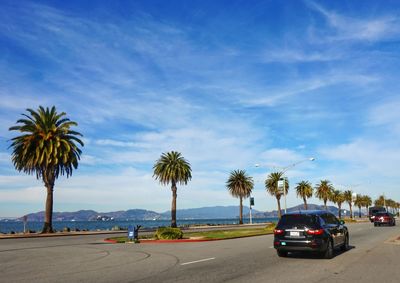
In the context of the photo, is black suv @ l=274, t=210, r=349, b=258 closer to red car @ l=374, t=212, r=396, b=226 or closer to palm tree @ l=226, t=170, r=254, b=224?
red car @ l=374, t=212, r=396, b=226

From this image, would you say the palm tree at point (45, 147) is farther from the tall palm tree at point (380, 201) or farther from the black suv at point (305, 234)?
the tall palm tree at point (380, 201)

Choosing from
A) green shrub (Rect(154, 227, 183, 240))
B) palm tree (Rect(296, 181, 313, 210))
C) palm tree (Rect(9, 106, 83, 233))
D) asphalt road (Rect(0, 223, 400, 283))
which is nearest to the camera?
asphalt road (Rect(0, 223, 400, 283))

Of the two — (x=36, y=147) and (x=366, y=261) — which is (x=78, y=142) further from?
(x=366, y=261)

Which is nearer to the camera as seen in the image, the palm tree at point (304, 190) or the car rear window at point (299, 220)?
the car rear window at point (299, 220)

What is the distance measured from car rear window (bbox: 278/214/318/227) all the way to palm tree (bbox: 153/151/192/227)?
52.7 m

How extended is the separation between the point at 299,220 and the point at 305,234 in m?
0.67

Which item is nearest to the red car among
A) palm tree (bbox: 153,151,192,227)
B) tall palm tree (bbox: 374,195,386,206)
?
palm tree (bbox: 153,151,192,227)

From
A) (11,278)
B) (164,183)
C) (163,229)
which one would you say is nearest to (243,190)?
(164,183)

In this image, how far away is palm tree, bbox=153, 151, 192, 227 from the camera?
68312 mm

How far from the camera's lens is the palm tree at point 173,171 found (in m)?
68.3

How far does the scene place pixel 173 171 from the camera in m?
68.2

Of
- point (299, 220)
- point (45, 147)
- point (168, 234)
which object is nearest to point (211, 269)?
point (299, 220)

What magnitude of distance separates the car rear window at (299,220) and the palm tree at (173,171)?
2073 inches

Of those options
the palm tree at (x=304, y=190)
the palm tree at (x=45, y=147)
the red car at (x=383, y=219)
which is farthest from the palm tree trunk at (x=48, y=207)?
the palm tree at (x=304, y=190)
